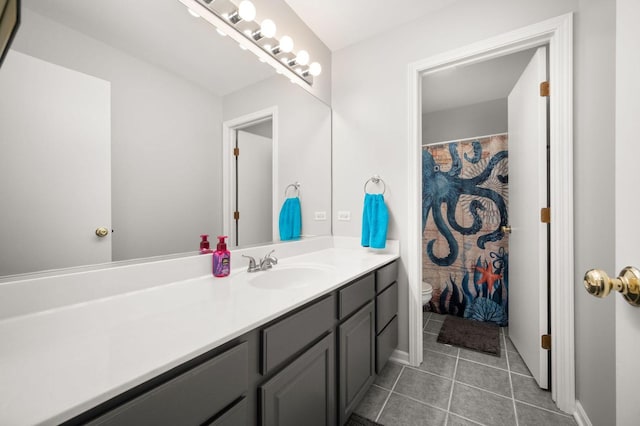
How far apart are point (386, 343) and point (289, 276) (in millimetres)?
763

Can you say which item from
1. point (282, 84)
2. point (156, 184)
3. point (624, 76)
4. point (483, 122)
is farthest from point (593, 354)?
point (483, 122)

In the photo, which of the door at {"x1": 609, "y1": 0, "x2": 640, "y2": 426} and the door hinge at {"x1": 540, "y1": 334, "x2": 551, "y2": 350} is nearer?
the door at {"x1": 609, "y1": 0, "x2": 640, "y2": 426}

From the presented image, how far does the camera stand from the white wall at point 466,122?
292cm

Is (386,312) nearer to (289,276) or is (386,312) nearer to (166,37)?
(289,276)

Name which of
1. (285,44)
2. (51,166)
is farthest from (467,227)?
(51,166)

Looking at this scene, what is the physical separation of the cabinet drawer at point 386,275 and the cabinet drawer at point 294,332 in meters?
0.50

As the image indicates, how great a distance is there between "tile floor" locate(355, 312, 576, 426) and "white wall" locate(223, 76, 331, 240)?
1.10 m

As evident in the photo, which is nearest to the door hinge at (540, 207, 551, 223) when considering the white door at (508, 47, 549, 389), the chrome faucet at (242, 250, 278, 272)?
the white door at (508, 47, 549, 389)

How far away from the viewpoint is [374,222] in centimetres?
180

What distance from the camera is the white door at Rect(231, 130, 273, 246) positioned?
1.44 meters

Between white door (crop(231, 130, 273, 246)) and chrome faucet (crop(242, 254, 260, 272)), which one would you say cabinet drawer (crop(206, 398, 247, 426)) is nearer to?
chrome faucet (crop(242, 254, 260, 272))

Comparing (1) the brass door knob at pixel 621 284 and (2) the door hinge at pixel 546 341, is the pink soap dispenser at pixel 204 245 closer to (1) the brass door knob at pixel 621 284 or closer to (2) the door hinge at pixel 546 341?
(1) the brass door knob at pixel 621 284

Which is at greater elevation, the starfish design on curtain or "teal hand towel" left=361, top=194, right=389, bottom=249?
"teal hand towel" left=361, top=194, right=389, bottom=249

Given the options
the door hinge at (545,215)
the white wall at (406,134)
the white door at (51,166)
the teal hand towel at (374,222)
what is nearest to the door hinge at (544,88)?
the white wall at (406,134)
